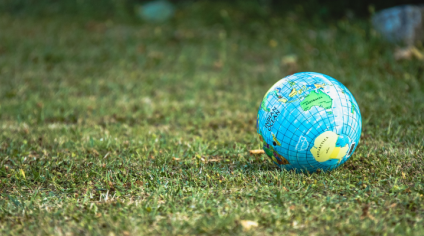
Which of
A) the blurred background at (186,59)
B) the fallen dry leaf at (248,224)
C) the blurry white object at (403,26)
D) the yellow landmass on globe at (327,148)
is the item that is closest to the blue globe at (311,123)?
the yellow landmass on globe at (327,148)

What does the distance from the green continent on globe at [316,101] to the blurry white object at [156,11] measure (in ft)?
27.3

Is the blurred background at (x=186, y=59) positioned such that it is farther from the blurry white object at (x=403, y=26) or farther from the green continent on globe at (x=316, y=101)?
the green continent on globe at (x=316, y=101)

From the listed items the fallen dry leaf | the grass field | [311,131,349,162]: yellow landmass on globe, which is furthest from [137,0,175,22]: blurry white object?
the fallen dry leaf

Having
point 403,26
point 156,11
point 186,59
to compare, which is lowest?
point 186,59

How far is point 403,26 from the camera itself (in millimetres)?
8180

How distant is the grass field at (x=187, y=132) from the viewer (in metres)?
2.97

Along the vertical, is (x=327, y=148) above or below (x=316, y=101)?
below

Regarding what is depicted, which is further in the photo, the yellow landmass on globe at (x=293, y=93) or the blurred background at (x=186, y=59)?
the blurred background at (x=186, y=59)

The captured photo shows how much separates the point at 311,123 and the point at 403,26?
5981mm

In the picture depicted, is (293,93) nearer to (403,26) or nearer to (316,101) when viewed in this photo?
(316,101)

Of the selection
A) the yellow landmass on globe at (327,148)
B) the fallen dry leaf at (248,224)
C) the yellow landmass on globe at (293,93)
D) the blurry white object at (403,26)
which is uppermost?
the blurry white object at (403,26)

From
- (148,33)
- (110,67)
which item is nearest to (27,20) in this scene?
(148,33)

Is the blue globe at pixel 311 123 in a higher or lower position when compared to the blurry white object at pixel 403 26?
lower

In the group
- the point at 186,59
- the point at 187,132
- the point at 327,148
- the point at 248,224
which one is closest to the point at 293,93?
the point at 327,148
